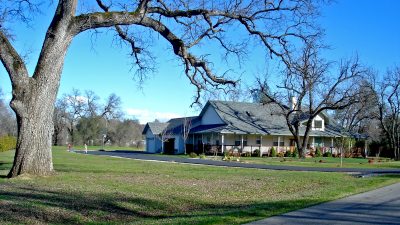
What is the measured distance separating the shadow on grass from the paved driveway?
1.91 ft

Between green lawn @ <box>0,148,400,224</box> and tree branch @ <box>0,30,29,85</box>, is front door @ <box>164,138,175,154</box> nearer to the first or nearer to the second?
green lawn @ <box>0,148,400,224</box>

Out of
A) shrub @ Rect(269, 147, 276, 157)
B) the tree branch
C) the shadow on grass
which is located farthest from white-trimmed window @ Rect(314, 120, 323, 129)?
the tree branch

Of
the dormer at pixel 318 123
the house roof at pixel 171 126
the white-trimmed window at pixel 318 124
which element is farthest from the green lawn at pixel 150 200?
the white-trimmed window at pixel 318 124

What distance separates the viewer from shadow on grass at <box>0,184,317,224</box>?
9477mm

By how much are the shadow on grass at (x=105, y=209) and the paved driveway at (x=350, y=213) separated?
58 cm

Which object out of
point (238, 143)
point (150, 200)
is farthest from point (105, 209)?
point (238, 143)

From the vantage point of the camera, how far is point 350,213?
10891 millimetres

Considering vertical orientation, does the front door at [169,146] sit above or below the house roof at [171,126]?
below

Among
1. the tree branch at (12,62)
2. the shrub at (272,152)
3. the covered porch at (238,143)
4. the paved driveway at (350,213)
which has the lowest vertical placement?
the paved driveway at (350,213)

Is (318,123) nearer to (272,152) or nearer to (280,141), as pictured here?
(280,141)

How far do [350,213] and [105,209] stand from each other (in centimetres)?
588

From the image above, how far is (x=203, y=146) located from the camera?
50719mm

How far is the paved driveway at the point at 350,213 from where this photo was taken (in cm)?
969

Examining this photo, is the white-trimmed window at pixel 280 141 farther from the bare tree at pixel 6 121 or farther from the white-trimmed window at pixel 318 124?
the bare tree at pixel 6 121
